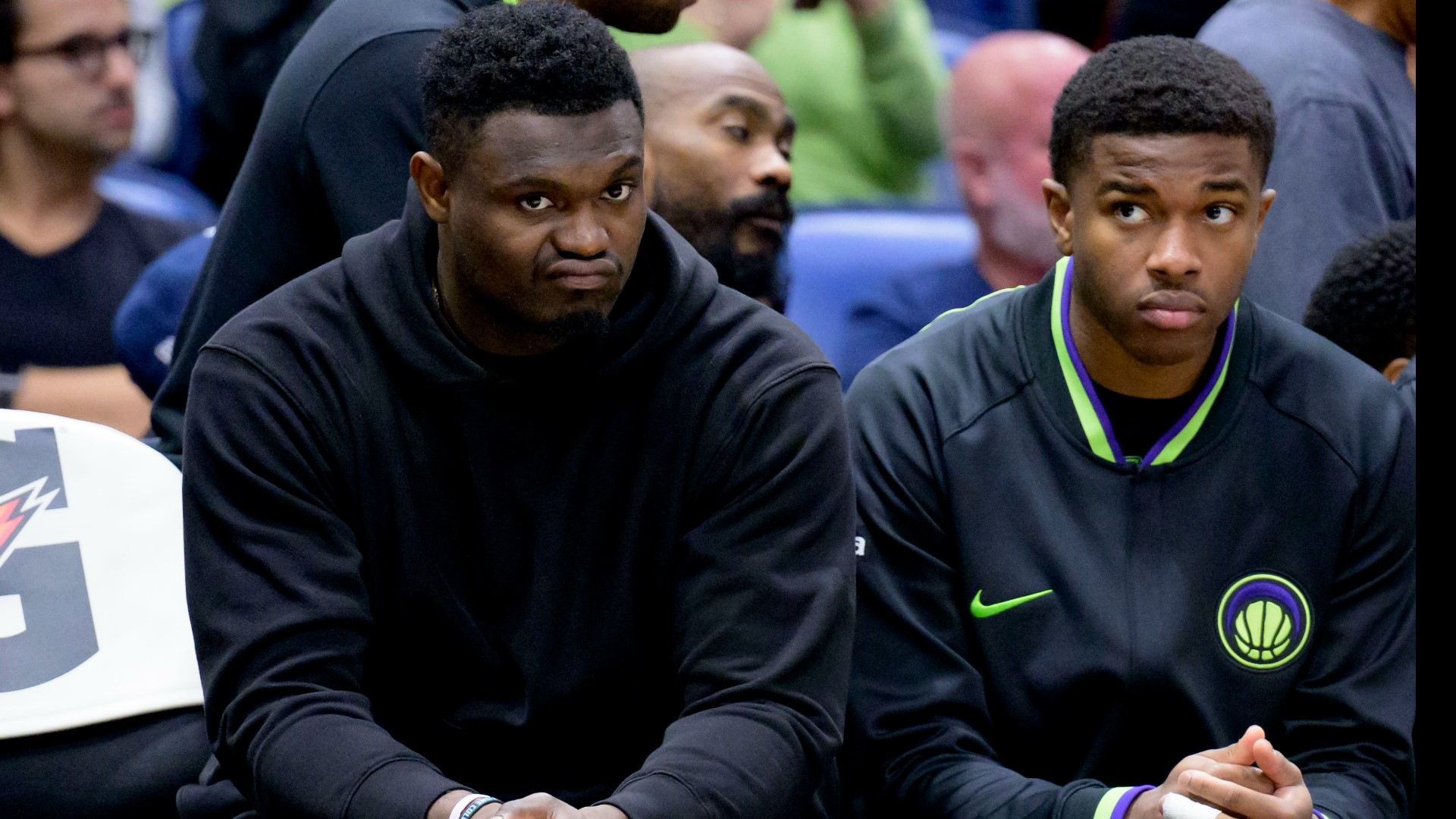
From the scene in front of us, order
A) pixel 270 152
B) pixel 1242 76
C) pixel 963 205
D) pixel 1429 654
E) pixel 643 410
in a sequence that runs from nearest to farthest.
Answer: pixel 1429 654, pixel 643 410, pixel 1242 76, pixel 270 152, pixel 963 205

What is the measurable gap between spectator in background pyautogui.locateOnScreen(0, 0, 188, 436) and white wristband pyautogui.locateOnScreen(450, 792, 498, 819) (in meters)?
2.00

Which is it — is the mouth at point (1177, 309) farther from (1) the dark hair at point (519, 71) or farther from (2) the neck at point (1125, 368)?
(1) the dark hair at point (519, 71)

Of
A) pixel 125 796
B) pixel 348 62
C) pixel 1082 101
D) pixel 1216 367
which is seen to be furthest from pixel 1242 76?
pixel 125 796

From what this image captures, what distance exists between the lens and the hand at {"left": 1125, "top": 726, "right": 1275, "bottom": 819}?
2219mm

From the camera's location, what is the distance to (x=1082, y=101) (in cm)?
252

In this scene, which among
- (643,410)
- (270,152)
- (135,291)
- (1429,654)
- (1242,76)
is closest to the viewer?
(1429,654)

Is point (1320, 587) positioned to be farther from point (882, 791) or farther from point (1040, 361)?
point (882, 791)

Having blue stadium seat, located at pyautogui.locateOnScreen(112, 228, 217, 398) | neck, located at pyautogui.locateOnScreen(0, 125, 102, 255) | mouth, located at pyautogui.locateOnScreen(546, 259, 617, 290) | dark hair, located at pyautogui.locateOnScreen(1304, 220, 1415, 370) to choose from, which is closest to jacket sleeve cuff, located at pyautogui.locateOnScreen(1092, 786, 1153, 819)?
mouth, located at pyautogui.locateOnScreen(546, 259, 617, 290)

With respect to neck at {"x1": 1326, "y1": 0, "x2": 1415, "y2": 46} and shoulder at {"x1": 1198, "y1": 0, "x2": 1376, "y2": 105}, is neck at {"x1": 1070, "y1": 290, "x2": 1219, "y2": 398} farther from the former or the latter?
neck at {"x1": 1326, "y1": 0, "x2": 1415, "y2": 46}

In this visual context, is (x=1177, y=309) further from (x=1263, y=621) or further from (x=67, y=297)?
(x=67, y=297)

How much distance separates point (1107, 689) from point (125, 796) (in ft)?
3.98

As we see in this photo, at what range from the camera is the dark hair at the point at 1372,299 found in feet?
10.2

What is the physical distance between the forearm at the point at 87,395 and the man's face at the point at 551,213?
5.74 ft

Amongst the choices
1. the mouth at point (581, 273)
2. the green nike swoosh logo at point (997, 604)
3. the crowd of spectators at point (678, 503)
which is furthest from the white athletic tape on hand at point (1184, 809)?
the mouth at point (581, 273)
